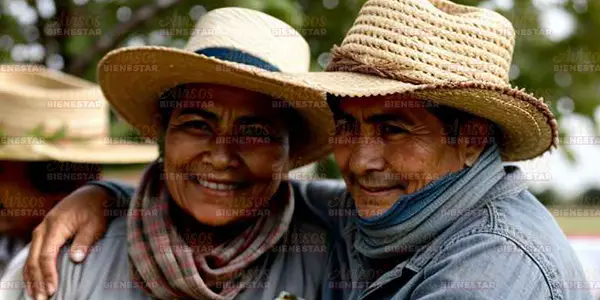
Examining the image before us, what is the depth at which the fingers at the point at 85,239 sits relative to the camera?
274 centimetres

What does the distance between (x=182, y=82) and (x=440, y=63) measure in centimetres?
101

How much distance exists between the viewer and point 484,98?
2.24 meters

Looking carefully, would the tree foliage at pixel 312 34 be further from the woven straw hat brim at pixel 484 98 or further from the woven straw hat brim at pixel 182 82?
the woven straw hat brim at pixel 484 98

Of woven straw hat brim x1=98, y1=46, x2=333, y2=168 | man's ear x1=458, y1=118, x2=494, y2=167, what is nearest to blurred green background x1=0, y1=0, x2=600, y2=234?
woven straw hat brim x1=98, y1=46, x2=333, y2=168

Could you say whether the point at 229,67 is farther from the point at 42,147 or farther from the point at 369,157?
the point at 42,147

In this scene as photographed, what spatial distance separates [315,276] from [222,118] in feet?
2.34

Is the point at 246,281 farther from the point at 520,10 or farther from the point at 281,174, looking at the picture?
the point at 520,10

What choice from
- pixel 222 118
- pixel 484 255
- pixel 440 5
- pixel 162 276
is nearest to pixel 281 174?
pixel 222 118

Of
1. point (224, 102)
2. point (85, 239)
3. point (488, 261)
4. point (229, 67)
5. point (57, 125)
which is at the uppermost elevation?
point (229, 67)

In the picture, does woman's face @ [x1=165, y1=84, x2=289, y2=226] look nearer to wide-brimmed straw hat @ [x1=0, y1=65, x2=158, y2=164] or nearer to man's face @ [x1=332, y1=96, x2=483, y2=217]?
man's face @ [x1=332, y1=96, x2=483, y2=217]

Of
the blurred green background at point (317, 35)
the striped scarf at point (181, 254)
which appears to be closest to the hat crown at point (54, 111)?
the blurred green background at point (317, 35)

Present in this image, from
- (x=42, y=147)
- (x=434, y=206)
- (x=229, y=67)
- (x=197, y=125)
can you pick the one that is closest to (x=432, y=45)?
(x=434, y=206)

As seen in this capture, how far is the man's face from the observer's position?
237 centimetres

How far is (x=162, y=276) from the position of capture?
2.69 meters
